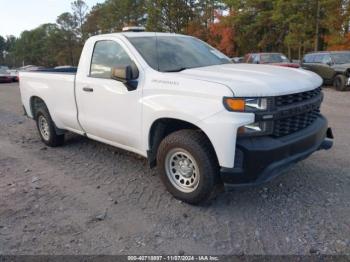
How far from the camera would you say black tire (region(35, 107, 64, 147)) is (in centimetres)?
613

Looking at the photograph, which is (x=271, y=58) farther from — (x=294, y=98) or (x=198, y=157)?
→ (x=198, y=157)

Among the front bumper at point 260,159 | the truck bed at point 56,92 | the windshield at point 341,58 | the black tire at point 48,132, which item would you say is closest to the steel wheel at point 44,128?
the black tire at point 48,132

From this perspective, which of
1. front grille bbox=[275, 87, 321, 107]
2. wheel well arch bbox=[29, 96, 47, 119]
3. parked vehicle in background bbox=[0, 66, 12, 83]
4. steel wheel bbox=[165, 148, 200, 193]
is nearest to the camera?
front grille bbox=[275, 87, 321, 107]

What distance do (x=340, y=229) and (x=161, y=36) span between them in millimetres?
3237

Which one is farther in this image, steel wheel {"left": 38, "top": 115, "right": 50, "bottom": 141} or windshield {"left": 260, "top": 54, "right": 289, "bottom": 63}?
windshield {"left": 260, "top": 54, "right": 289, "bottom": 63}

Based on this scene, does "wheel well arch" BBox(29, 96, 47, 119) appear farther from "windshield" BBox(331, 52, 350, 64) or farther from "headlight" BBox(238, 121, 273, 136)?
"windshield" BBox(331, 52, 350, 64)

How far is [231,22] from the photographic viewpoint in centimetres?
3716

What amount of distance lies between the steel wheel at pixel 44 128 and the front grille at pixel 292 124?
4301 millimetres

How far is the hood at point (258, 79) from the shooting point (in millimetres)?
3271

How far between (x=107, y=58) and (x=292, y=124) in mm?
2568

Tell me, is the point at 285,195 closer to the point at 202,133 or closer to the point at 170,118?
the point at 202,133

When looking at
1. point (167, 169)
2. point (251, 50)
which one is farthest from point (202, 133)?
point (251, 50)

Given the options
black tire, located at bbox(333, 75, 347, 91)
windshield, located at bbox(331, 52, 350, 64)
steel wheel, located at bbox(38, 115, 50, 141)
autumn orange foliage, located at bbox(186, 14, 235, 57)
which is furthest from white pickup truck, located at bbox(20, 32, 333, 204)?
autumn orange foliage, located at bbox(186, 14, 235, 57)

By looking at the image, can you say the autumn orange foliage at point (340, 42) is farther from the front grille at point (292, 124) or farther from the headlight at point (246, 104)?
the headlight at point (246, 104)
